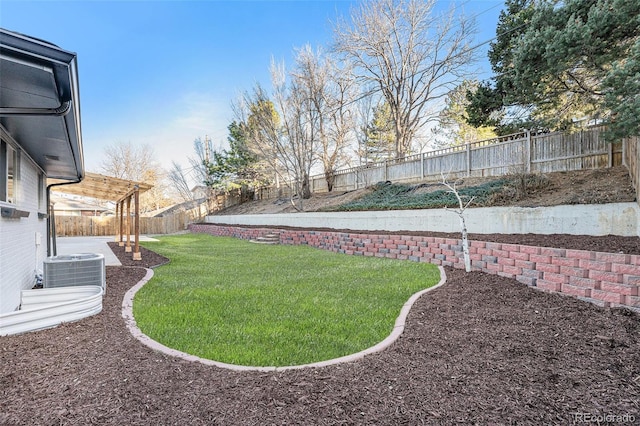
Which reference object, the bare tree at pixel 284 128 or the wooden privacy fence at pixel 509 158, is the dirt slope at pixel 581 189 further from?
the bare tree at pixel 284 128

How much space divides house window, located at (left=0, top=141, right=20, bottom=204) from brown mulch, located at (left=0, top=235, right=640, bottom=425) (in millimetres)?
1784

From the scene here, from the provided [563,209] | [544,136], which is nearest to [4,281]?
[563,209]

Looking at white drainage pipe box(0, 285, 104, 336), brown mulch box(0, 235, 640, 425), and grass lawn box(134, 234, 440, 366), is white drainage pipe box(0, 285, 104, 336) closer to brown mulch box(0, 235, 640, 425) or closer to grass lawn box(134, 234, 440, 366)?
brown mulch box(0, 235, 640, 425)

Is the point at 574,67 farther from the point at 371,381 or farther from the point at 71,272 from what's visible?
the point at 71,272

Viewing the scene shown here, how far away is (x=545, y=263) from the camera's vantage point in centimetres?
424

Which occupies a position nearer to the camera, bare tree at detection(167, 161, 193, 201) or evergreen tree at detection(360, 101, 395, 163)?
evergreen tree at detection(360, 101, 395, 163)

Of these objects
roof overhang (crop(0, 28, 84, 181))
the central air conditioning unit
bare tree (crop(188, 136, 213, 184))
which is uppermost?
bare tree (crop(188, 136, 213, 184))

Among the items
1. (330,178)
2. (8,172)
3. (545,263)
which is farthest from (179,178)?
(545,263)

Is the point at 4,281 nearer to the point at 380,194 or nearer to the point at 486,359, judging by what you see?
the point at 486,359

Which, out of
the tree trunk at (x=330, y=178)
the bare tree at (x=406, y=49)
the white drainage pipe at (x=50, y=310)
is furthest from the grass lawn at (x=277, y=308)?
the bare tree at (x=406, y=49)

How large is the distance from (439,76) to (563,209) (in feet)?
45.8

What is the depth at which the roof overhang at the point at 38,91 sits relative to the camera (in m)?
1.99

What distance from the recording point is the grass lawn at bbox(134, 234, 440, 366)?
2857mm

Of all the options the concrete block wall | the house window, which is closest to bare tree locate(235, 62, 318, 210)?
the concrete block wall
